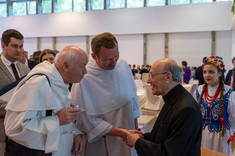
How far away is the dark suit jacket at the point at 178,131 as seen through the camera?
1.39 m

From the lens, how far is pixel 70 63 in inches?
61.3

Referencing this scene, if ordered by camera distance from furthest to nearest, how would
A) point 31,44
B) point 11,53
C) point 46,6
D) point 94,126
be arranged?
point 31,44
point 46,6
point 11,53
point 94,126

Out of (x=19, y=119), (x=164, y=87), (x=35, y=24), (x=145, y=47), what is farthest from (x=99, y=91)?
(x=35, y=24)

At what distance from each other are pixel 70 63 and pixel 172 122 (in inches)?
33.0

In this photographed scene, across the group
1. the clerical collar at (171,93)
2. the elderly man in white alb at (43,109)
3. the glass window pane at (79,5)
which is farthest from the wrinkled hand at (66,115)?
Answer: the glass window pane at (79,5)

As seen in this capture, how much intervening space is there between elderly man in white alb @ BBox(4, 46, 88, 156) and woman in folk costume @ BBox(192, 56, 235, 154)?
1.91 meters

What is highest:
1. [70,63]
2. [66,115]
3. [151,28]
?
[151,28]

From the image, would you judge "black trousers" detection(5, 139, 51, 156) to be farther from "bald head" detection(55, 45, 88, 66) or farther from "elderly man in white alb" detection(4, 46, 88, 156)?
"bald head" detection(55, 45, 88, 66)

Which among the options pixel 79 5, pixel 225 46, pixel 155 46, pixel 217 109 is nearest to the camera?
pixel 217 109

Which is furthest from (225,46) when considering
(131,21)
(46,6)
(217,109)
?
(46,6)

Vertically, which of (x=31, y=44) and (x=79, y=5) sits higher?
(x=79, y=5)

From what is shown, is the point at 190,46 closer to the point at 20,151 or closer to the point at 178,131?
the point at 178,131

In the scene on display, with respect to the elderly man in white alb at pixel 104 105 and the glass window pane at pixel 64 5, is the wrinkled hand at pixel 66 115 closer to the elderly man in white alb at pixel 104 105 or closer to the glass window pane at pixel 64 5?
the elderly man in white alb at pixel 104 105

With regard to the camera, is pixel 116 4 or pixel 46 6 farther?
pixel 46 6
